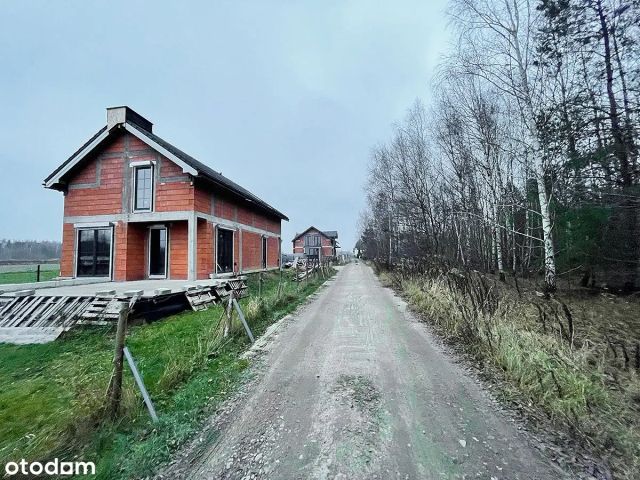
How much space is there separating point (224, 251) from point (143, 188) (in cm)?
430

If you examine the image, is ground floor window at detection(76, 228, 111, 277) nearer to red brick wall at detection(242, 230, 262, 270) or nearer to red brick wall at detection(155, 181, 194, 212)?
red brick wall at detection(155, 181, 194, 212)

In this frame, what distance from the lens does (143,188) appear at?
12.2 meters

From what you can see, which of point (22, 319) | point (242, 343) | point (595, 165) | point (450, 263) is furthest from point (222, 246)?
point (595, 165)

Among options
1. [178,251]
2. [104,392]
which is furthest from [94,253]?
[104,392]

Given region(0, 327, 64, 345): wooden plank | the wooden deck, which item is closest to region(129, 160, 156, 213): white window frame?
the wooden deck

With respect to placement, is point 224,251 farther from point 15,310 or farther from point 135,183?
point 15,310

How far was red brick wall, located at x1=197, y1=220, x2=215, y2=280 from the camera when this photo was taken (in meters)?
12.2

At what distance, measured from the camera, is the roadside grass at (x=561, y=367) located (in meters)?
2.62

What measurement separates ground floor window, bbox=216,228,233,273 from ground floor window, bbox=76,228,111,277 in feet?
14.3

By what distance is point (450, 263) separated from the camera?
10047 mm

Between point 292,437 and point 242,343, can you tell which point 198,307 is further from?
point 292,437

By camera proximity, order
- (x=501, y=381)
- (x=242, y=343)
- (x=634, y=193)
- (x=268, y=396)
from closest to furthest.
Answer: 1. (x=268, y=396)
2. (x=501, y=381)
3. (x=242, y=343)
4. (x=634, y=193)

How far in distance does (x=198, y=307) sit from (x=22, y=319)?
388 cm

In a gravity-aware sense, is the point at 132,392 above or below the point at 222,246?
below
